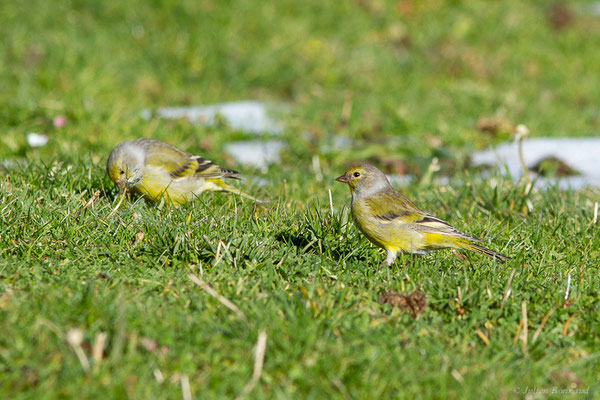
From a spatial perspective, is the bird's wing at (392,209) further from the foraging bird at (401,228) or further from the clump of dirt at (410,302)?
the clump of dirt at (410,302)

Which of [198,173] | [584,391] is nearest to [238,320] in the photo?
[584,391]

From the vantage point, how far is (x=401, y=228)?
5266 millimetres

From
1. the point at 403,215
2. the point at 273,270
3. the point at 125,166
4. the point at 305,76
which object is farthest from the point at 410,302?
the point at 305,76

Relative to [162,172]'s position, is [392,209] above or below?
above

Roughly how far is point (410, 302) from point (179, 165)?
3.11 m

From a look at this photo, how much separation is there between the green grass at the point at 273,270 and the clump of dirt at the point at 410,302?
9 cm

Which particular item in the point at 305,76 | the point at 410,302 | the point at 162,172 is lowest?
the point at 305,76

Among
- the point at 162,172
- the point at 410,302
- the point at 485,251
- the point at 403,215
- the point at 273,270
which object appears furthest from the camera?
the point at 162,172

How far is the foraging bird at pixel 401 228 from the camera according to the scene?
5184mm

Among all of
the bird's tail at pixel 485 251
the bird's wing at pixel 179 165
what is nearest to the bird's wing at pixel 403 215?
the bird's tail at pixel 485 251

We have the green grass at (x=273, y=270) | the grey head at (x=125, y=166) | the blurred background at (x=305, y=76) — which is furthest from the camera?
the blurred background at (x=305, y=76)

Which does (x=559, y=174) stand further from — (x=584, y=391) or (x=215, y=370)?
(x=215, y=370)

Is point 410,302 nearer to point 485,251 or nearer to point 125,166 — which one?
point 485,251

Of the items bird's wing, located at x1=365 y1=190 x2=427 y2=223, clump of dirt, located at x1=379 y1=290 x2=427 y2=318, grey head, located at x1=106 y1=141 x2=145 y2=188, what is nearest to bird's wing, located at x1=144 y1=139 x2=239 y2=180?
grey head, located at x1=106 y1=141 x2=145 y2=188
